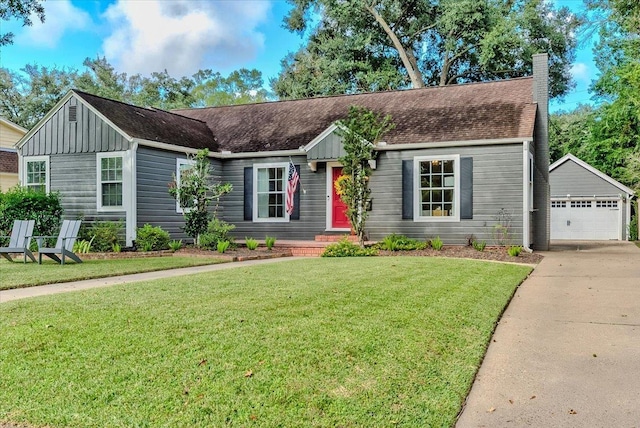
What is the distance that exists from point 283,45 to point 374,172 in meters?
21.4

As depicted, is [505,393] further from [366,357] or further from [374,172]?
[374,172]

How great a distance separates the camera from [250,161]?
54.2 ft

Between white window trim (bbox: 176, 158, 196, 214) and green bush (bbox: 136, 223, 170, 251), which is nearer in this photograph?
green bush (bbox: 136, 223, 170, 251)

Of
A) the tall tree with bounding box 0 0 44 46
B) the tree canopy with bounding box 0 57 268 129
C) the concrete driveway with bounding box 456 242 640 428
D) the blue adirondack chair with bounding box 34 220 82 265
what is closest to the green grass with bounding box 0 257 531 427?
the concrete driveway with bounding box 456 242 640 428

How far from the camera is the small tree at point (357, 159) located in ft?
43.2

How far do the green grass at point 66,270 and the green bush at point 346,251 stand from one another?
2749 millimetres

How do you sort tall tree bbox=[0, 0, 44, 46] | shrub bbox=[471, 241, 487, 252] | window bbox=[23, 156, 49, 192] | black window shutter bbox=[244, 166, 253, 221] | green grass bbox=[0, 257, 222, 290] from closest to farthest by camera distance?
green grass bbox=[0, 257, 222, 290] < shrub bbox=[471, 241, 487, 252] < tall tree bbox=[0, 0, 44, 46] < window bbox=[23, 156, 49, 192] < black window shutter bbox=[244, 166, 253, 221]

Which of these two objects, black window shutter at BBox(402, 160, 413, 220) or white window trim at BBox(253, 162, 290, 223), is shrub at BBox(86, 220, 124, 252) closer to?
white window trim at BBox(253, 162, 290, 223)

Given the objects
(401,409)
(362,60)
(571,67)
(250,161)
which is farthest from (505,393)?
(571,67)

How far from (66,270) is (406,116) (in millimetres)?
10668

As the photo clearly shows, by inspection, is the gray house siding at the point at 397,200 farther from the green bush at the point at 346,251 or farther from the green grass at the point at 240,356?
the green grass at the point at 240,356

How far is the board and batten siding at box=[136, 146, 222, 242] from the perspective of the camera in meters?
13.8

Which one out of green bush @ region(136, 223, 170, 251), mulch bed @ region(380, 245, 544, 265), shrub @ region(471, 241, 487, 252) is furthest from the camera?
shrub @ region(471, 241, 487, 252)

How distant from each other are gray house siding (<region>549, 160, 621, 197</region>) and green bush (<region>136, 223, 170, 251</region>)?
21.2 metres
